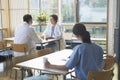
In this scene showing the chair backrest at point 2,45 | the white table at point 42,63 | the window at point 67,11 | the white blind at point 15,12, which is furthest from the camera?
the window at point 67,11

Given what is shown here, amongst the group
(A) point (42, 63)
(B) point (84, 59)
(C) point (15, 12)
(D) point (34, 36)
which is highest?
(C) point (15, 12)

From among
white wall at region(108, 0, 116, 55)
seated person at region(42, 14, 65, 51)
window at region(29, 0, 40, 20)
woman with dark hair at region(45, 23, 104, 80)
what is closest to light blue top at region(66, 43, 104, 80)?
woman with dark hair at region(45, 23, 104, 80)

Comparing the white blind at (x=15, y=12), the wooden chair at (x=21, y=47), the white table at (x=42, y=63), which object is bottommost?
the white table at (x=42, y=63)

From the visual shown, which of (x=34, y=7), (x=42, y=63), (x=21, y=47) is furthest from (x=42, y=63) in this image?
(x=34, y=7)

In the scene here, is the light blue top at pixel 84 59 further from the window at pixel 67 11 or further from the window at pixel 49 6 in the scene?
the window at pixel 49 6

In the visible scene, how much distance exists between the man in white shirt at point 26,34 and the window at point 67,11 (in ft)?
8.52

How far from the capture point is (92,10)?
22.1ft

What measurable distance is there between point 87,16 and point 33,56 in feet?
12.1

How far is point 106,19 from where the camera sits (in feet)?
21.1

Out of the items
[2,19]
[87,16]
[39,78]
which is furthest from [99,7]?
[39,78]

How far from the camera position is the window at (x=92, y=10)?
659 centimetres

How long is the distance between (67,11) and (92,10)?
752mm

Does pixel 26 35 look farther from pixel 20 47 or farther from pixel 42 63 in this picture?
pixel 42 63

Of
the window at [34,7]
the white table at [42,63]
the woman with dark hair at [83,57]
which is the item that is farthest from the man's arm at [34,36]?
the window at [34,7]
